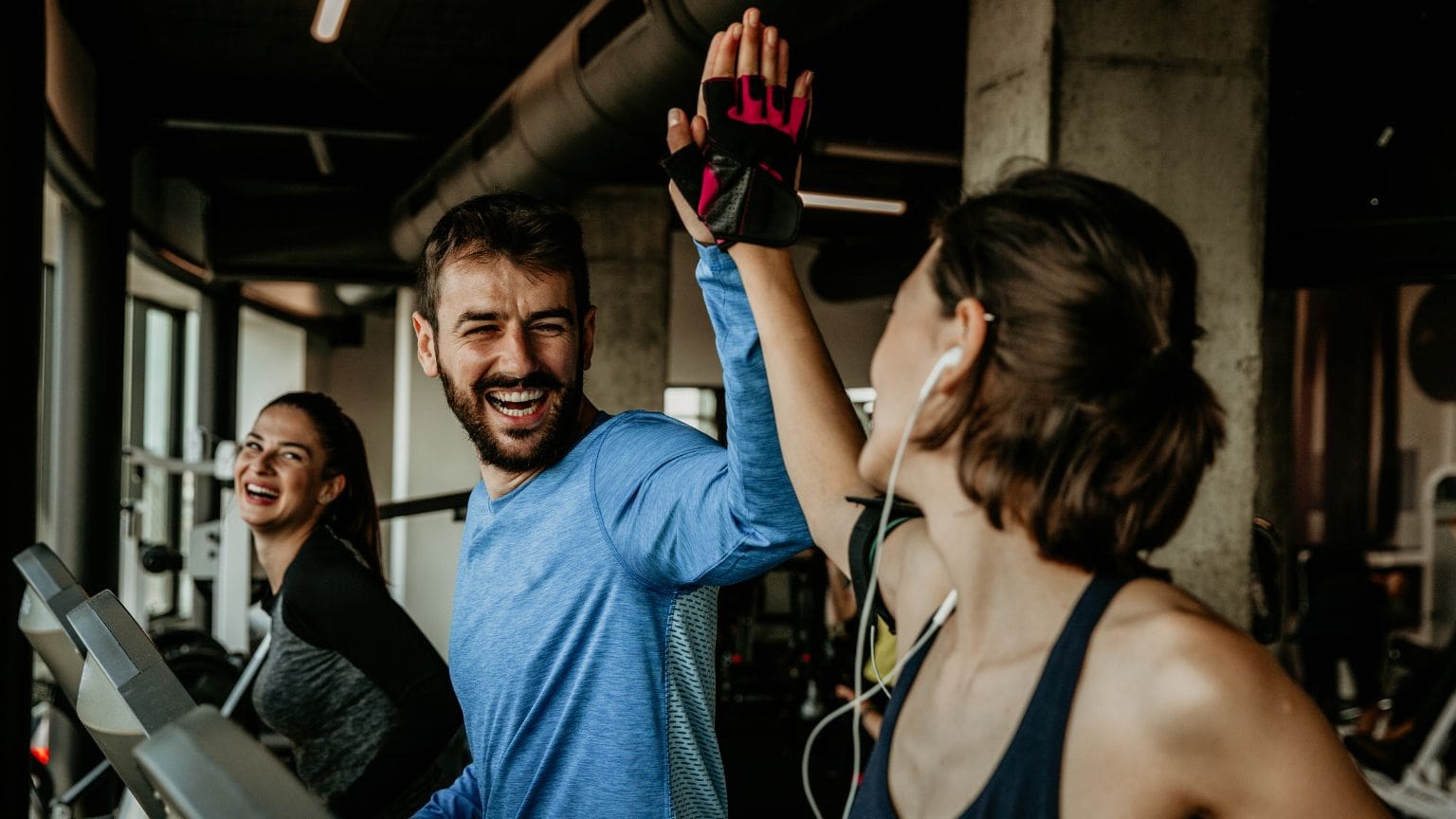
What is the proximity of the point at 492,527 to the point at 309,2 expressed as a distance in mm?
5115

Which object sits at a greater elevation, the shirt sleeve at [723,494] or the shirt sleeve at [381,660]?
the shirt sleeve at [723,494]

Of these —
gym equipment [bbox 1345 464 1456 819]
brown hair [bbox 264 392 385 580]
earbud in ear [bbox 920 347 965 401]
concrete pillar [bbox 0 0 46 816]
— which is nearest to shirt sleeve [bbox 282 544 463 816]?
brown hair [bbox 264 392 385 580]

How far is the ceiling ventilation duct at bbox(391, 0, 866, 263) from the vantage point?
11.0 feet

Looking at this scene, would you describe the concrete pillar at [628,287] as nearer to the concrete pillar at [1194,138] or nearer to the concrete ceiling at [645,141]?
the concrete ceiling at [645,141]

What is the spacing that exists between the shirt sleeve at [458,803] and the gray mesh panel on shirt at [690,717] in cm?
33

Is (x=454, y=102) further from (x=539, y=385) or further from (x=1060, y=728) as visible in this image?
(x=1060, y=728)

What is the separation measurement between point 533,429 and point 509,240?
25 centimetres

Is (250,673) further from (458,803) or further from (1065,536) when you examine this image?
(1065,536)

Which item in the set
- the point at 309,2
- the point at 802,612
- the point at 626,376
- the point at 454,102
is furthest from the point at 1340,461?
the point at 309,2

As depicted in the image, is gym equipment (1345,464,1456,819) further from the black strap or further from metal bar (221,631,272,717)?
the black strap

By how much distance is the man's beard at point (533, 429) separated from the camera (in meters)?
1.43

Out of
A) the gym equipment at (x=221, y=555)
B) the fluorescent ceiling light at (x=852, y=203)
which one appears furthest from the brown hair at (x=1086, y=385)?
the fluorescent ceiling light at (x=852, y=203)

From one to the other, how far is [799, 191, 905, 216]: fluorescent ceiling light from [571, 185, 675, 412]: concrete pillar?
43.2 inches

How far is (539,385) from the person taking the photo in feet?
4.76
